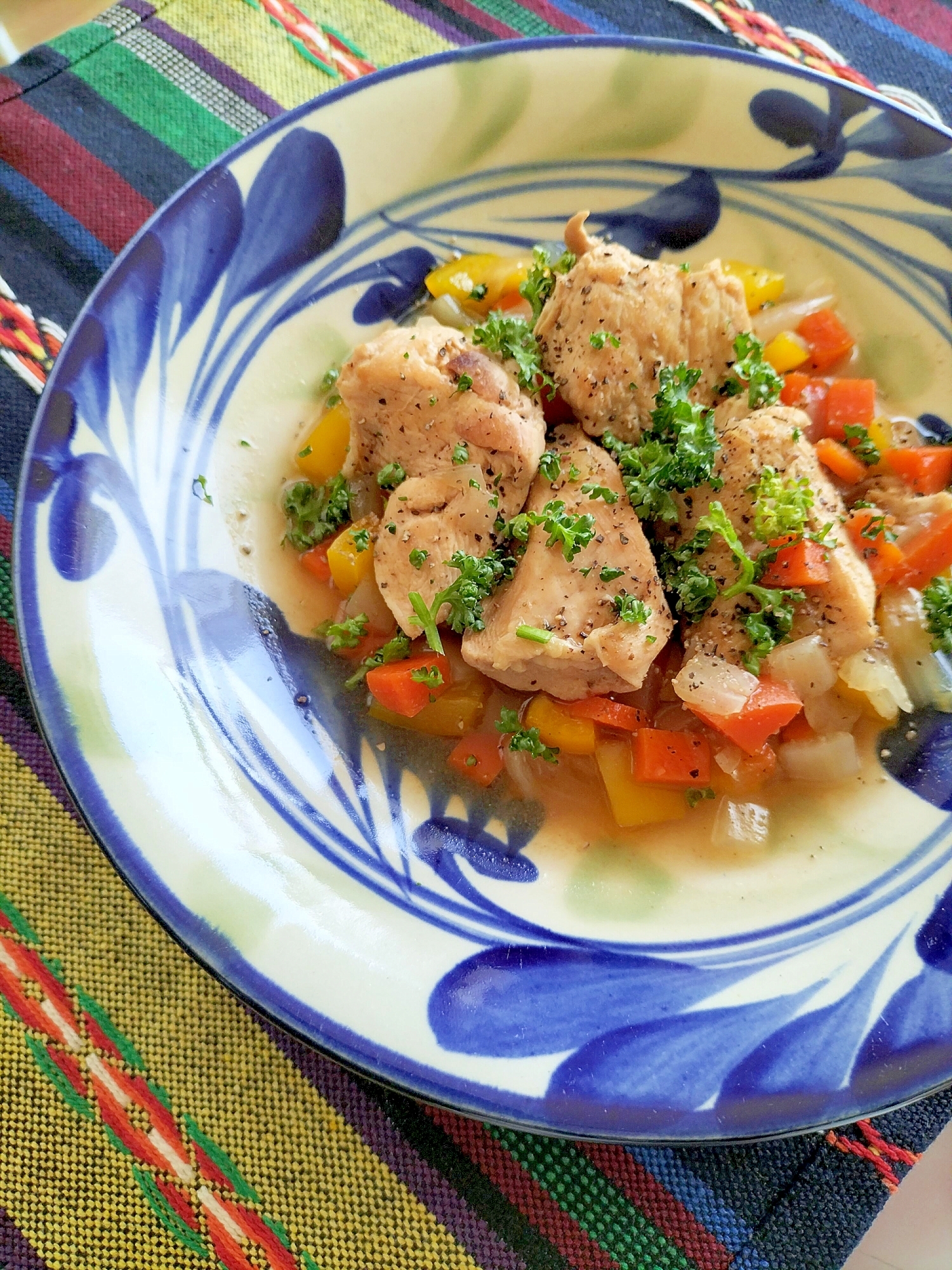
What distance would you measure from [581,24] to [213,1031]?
3.53 m

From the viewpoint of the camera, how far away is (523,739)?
94.3 inches

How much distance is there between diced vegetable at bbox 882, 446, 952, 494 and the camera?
261cm

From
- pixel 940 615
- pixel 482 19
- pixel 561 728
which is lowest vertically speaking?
pixel 561 728

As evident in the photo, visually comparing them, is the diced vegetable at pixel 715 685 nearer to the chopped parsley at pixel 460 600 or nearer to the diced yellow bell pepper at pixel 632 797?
the diced yellow bell pepper at pixel 632 797

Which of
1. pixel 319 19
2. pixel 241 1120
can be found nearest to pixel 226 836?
pixel 241 1120

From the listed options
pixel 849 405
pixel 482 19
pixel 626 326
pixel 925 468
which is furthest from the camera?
pixel 482 19

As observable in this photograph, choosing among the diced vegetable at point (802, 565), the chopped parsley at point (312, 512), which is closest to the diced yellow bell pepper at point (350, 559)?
the chopped parsley at point (312, 512)

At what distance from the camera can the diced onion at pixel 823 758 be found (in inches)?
94.2

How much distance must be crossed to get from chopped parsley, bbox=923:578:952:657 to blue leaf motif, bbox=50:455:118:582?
2.20 meters

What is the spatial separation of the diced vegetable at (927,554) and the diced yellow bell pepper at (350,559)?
1539mm

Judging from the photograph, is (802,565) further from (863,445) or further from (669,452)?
(863,445)

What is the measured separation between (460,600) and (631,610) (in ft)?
1.51

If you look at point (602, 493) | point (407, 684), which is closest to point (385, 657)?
point (407, 684)

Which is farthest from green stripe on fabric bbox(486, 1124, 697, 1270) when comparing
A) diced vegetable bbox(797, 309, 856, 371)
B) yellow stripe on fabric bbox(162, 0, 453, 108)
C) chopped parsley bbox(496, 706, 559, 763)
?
yellow stripe on fabric bbox(162, 0, 453, 108)
